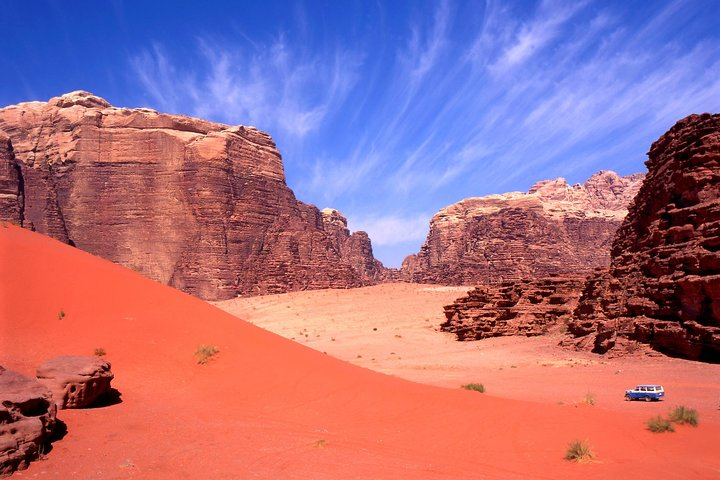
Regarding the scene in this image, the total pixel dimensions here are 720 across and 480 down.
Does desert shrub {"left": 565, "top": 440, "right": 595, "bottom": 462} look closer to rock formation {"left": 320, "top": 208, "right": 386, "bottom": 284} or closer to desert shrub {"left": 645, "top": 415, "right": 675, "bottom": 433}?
desert shrub {"left": 645, "top": 415, "right": 675, "bottom": 433}

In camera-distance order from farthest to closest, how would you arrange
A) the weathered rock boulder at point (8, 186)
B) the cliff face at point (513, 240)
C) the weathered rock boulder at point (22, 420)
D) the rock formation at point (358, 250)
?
the rock formation at point (358, 250) → the cliff face at point (513, 240) → the weathered rock boulder at point (8, 186) → the weathered rock boulder at point (22, 420)

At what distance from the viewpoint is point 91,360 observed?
7723 mm

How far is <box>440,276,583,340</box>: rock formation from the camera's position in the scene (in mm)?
30922

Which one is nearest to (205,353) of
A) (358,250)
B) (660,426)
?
(660,426)

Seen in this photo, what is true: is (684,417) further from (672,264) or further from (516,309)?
(516,309)

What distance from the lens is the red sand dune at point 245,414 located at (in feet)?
19.9

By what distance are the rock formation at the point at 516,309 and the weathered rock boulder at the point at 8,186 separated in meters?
49.3

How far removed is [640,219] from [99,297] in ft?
69.6

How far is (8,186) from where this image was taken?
57281mm

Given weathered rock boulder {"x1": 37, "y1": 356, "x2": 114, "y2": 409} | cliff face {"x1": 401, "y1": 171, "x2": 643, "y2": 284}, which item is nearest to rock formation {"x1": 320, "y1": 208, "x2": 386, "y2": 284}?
cliff face {"x1": 401, "y1": 171, "x2": 643, "y2": 284}

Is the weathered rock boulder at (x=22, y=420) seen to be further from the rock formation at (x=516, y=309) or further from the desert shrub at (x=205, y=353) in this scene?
the rock formation at (x=516, y=309)

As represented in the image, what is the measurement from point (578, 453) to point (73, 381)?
22.2ft

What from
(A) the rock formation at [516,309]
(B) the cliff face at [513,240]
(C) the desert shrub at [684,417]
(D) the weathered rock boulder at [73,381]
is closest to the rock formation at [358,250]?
(B) the cliff face at [513,240]

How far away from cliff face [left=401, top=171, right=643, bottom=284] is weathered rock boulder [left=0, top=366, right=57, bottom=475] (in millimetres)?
46083
